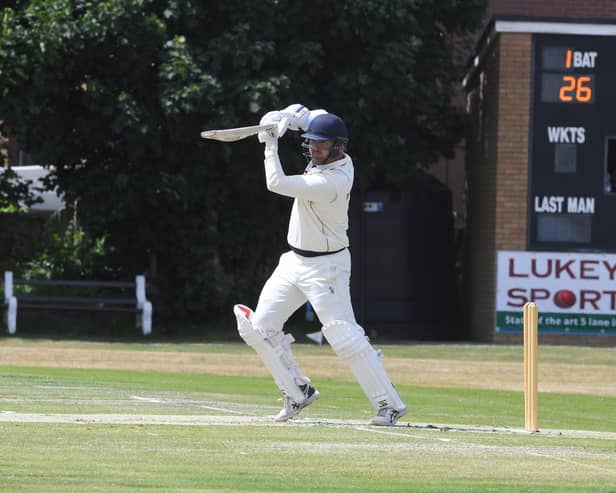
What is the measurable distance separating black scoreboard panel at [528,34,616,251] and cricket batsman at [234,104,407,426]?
55.0ft

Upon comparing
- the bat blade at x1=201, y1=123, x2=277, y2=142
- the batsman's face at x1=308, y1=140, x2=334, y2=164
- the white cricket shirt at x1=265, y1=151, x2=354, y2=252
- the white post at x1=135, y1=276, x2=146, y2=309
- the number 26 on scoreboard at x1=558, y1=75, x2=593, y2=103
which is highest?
the number 26 on scoreboard at x1=558, y1=75, x2=593, y2=103

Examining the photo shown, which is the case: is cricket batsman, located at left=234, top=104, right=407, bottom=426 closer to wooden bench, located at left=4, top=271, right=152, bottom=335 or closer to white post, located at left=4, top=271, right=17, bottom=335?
white post, located at left=4, top=271, right=17, bottom=335

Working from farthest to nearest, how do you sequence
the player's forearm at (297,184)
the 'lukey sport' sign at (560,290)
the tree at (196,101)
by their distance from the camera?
1. the 'lukey sport' sign at (560,290)
2. the tree at (196,101)
3. the player's forearm at (297,184)

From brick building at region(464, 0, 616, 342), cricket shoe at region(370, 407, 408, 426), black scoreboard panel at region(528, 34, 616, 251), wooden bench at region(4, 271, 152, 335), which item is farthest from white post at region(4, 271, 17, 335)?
cricket shoe at region(370, 407, 408, 426)

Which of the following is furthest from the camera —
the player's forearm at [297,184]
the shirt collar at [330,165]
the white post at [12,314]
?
the white post at [12,314]

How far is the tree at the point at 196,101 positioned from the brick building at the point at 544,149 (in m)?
1.69

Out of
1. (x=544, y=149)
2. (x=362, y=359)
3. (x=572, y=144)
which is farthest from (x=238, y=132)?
(x=544, y=149)

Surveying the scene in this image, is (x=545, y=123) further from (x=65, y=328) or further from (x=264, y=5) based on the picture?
(x=65, y=328)

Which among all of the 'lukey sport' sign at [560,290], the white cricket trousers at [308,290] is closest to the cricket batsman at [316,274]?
the white cricket trousers at [308,290]

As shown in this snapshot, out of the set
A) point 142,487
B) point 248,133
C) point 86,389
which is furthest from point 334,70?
point 142,487

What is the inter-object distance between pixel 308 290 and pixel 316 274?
12 centimetres

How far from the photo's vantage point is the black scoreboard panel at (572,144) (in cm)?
2625

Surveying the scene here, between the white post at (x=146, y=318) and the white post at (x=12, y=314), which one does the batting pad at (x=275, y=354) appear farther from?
the white post at (x=146, y=318)

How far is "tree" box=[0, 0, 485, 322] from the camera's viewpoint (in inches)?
992
